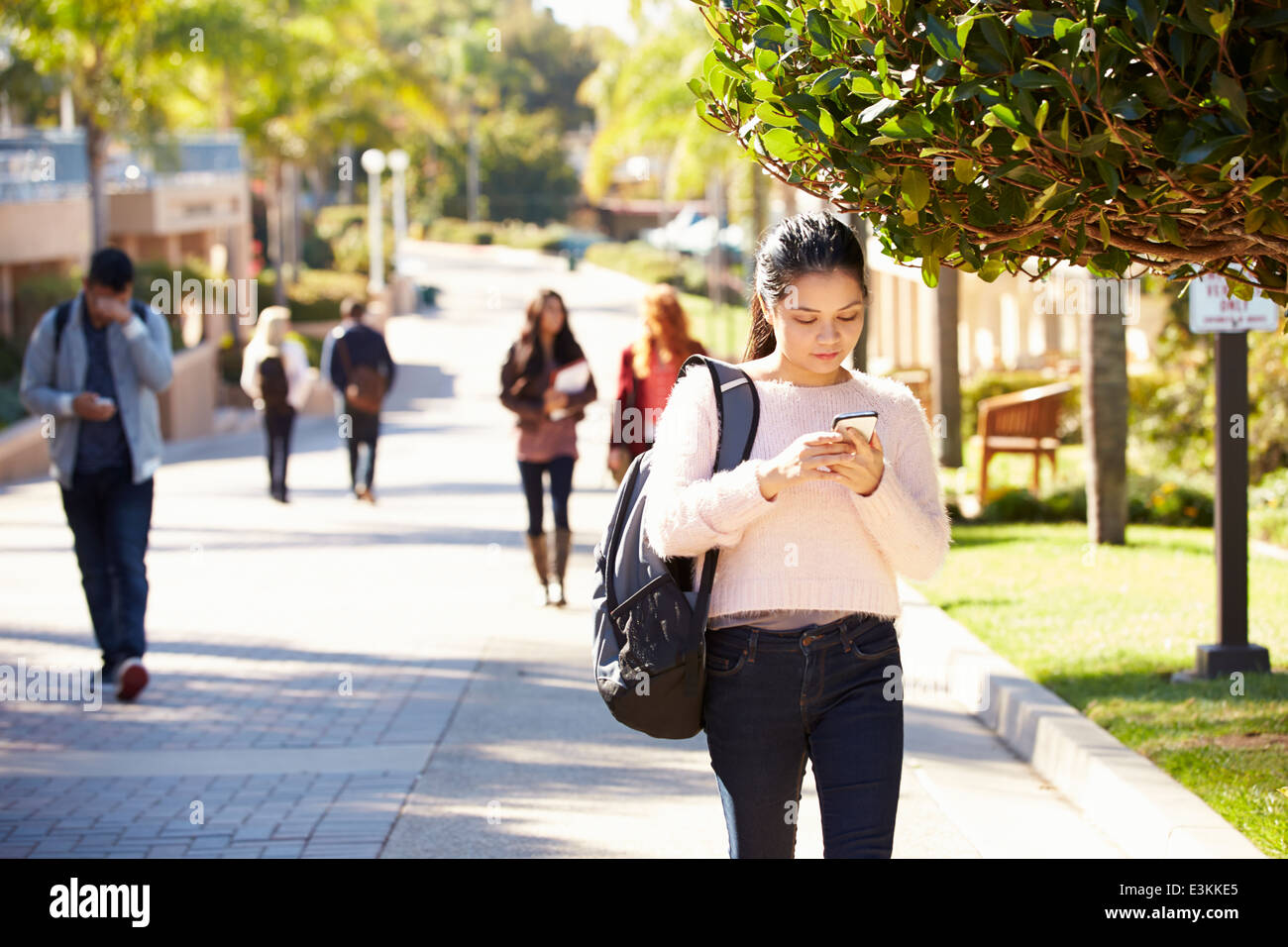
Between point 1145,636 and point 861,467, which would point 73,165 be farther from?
point 861,467

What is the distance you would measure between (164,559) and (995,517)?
6.85m

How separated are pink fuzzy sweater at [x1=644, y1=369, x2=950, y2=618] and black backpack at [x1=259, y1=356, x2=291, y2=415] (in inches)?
525

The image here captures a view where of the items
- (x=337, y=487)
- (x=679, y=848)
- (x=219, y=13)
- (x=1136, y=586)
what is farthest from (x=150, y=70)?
(x=679, y=848)

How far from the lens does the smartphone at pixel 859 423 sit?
3352mm

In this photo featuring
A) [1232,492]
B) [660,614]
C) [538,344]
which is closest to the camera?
[660,614]

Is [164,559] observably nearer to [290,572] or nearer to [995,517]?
[290,572]

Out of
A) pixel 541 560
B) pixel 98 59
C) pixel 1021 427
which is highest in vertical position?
pixel 98 59

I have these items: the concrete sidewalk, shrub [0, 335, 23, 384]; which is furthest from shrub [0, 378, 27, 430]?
the concrete sidewalk

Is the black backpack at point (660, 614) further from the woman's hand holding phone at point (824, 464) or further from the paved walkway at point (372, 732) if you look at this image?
the paved walkway at point (372, 732)

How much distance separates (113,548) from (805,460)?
5287 millimetres

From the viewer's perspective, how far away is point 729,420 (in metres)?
3.57

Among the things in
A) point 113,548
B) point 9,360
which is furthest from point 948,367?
point 9,360

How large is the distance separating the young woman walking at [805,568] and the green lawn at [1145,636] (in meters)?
2.06

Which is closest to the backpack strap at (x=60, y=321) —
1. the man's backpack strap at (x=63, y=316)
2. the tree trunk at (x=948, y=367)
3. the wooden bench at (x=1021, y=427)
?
the man's backpack strap at (x=63, y=316)
